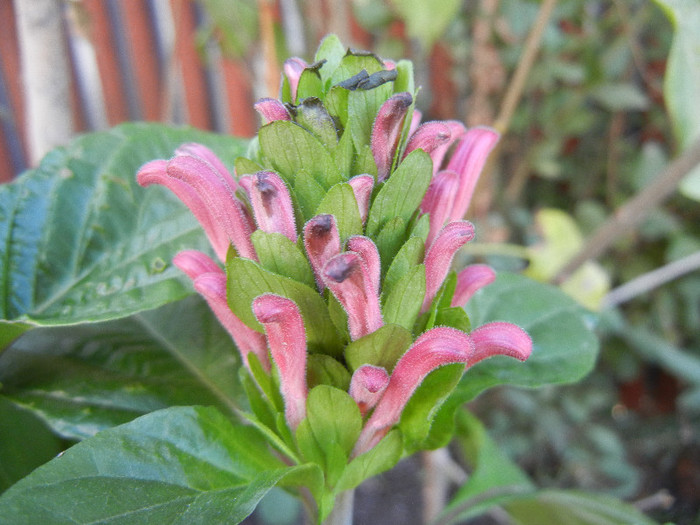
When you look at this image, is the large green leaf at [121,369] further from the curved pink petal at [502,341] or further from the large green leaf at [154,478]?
the curved pink petal at [502,341]

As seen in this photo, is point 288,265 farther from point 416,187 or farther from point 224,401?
point 224,401

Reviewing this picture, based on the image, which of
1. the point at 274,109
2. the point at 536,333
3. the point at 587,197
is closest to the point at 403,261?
the point at 274,109

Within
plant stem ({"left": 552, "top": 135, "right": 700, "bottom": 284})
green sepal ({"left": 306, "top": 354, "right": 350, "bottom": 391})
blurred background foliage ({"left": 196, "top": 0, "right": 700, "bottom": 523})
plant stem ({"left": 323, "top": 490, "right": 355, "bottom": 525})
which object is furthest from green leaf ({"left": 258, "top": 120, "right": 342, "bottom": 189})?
blurred background foliage ({"left": 196, "top": 0, "right": 700, "bottom": 523})

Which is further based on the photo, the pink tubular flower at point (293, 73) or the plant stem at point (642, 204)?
the plant stem at point (642, 204)

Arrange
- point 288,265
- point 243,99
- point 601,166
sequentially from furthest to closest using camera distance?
point 243,99
point 601,166
point 288,265

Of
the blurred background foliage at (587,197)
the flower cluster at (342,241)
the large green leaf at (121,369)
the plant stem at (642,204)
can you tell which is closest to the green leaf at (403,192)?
the flower cluster at (342,241)

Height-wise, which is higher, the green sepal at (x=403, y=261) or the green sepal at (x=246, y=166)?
the green sepal at (x=246, y=166)

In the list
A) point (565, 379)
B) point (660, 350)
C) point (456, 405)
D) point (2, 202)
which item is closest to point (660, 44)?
point (660, 350)
